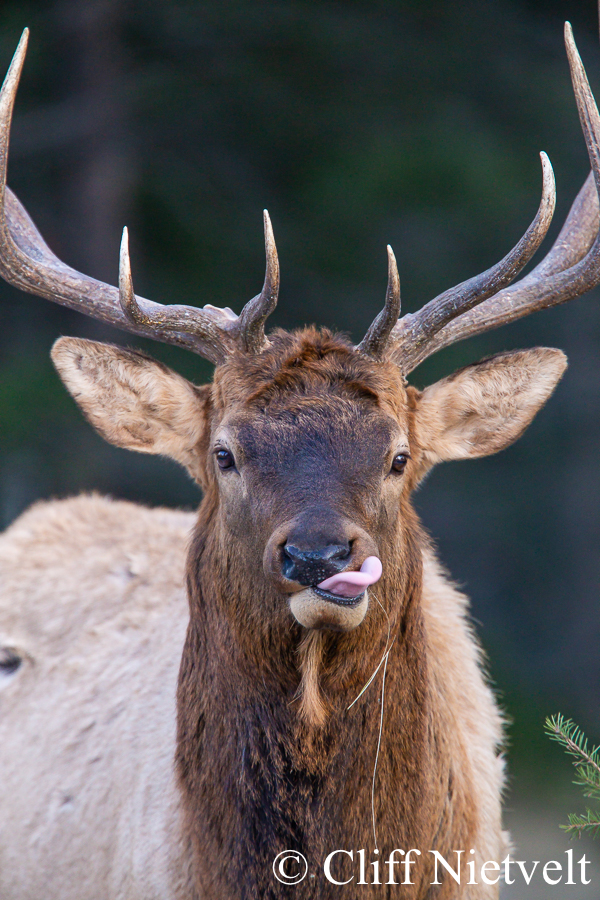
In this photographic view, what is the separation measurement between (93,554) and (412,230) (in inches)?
196

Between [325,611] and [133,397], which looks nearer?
[325,611]

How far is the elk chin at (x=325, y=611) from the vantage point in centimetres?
237

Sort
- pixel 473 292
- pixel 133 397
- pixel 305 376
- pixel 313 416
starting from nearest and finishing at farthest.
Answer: pixel 313 416 < pixel 305 376 < pixel 473 292 < pixel 133 397

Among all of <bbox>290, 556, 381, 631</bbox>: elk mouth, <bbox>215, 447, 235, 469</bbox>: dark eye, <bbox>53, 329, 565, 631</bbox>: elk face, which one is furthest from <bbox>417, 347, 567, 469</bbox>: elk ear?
<bbox>290, 556, 381, 631</bbox>: elk mouth

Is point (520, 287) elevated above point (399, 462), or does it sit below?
above

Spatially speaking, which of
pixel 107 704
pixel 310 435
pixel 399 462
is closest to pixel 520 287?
pixel 399 462

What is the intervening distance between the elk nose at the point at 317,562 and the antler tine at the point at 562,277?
965 millimetres

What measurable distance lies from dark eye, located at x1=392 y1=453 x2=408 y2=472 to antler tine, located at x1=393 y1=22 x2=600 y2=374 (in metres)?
0.36

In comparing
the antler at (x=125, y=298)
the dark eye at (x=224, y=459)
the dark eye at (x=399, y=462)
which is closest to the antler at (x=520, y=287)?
the dark eye at (x=399, y=462)

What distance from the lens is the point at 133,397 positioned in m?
3.34

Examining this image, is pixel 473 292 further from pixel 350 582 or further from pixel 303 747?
pixel 303 747

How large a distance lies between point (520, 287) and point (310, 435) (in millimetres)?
1248

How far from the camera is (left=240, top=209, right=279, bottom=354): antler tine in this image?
9.32 ft

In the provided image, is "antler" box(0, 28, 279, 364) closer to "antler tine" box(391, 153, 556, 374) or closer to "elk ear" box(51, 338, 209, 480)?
"elk ear" box(51, 338, 209, 480)
